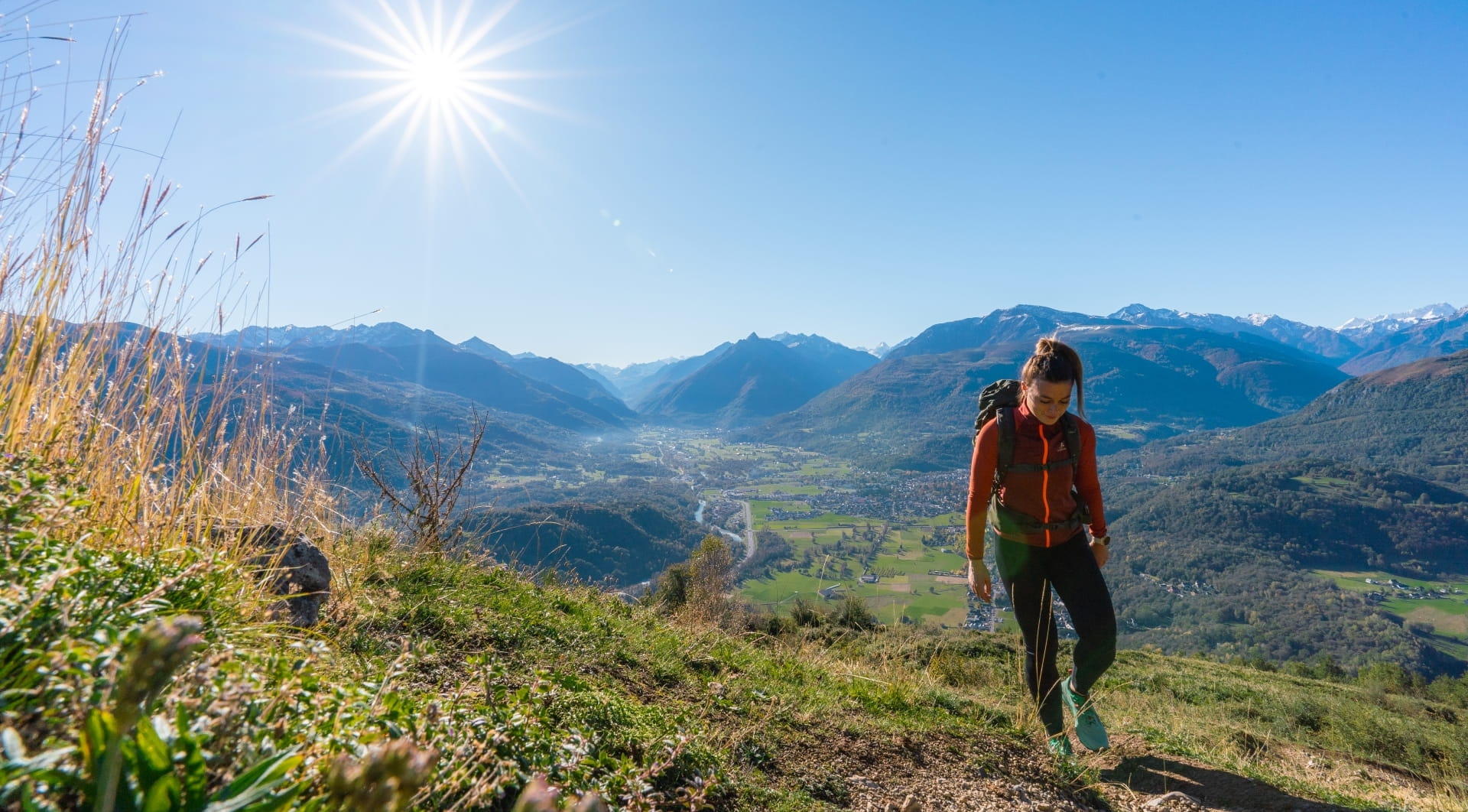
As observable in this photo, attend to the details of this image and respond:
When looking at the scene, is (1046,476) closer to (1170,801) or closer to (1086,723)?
(1086,723)

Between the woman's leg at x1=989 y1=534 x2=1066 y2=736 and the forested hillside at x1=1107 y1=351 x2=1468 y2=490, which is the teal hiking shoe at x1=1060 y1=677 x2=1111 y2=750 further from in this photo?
the forested hillside at x1=1107 y1=351 x2=1468 y2=490

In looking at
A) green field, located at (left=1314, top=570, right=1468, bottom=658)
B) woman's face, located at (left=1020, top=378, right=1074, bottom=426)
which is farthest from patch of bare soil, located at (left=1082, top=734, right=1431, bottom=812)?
green field, located at (left=1314, top=570, right=1468, bottom=658)

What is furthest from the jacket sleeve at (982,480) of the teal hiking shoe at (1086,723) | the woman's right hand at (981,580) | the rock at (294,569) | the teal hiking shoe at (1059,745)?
the rock at (294,569)

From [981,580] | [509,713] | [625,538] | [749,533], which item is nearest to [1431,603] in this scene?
[749,533]

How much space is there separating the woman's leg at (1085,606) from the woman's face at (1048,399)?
2.59ft

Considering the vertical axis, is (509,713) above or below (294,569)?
below

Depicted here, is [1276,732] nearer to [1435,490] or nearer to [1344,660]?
[1344,660]

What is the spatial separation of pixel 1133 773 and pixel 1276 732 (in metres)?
4.65

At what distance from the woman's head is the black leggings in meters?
0.83

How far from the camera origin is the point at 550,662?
129 inches

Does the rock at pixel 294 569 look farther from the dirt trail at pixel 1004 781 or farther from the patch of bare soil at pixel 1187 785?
the patch of bare soil at pixel 1187 785

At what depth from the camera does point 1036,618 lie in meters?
3.65

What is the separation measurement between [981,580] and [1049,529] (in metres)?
0.56

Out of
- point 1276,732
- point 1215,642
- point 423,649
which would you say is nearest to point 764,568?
point 1215,642
